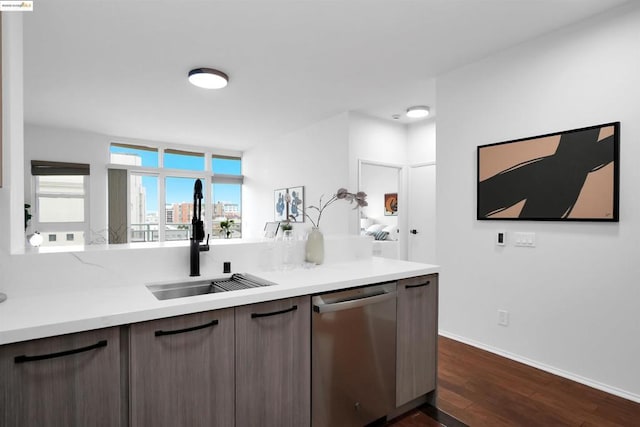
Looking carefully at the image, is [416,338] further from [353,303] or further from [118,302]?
[118,302]

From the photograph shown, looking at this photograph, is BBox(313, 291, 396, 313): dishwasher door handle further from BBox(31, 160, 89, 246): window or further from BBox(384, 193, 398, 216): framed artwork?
BBox(31, 160, 89, 246): window

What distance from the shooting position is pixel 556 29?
2.51 metres

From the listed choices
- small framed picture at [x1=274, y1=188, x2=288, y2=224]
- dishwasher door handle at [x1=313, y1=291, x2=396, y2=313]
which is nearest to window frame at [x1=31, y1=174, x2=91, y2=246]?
small framed picture at [x1=274, y1=188, x2=288, y2=224]

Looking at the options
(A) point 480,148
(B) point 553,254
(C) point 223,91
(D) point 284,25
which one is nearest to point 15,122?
(D) point 284,25

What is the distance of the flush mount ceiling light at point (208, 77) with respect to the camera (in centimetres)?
325

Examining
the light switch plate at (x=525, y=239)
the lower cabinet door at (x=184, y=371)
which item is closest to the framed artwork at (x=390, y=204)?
the light switch plate at (x=525, y=239)

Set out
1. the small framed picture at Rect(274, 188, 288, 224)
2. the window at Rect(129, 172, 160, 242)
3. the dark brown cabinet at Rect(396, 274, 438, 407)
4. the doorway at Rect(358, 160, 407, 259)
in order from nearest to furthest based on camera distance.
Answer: the dark brown cabinet at Rect(396, 274, 438, 407) → the doorway at Rect(358, 160, 407, 259) → the small framed picture at Rect(274, 188, 288, 224) → the window at Rect(129, 172, 160, 242)

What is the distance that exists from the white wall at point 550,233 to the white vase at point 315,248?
1.66 metres

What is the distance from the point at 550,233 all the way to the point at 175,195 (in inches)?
254

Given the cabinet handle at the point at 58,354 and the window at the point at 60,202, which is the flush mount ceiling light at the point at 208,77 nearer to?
the cabinet handle at the point at 58,354

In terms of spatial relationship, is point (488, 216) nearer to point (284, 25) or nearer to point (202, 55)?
point (284, 25)

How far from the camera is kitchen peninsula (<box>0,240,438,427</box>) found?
1.01 metres

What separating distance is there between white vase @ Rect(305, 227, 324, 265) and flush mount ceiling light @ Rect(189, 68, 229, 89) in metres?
2.12

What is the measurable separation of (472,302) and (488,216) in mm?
818
